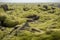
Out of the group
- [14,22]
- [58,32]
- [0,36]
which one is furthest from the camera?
[14,22]

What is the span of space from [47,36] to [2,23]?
13.1 meters

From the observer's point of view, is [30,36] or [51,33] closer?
[51,33]

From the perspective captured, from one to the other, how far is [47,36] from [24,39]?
181cm

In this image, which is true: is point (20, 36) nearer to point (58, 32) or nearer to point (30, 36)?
point (30, 36)

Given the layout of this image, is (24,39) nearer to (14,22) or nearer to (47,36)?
(47,36)

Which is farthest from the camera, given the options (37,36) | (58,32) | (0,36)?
(0,36)

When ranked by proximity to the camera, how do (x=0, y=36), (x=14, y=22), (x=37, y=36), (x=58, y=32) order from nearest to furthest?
(x=58, y=32) → (x=37, y=36) → (x=0, y=36) → (x=14, y=22)

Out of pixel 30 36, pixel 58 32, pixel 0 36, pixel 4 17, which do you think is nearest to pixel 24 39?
Answer: pixel 30 36

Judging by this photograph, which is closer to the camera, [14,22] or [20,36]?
[20,36]

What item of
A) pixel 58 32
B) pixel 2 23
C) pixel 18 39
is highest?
pixel 58 32

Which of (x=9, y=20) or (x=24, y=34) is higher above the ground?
(x=24, y=34)

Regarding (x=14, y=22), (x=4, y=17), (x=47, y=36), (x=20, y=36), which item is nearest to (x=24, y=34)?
(x=20, y=36)

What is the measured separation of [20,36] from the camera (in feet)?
46.7

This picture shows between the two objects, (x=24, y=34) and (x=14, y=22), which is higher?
(x=24, y=34)
